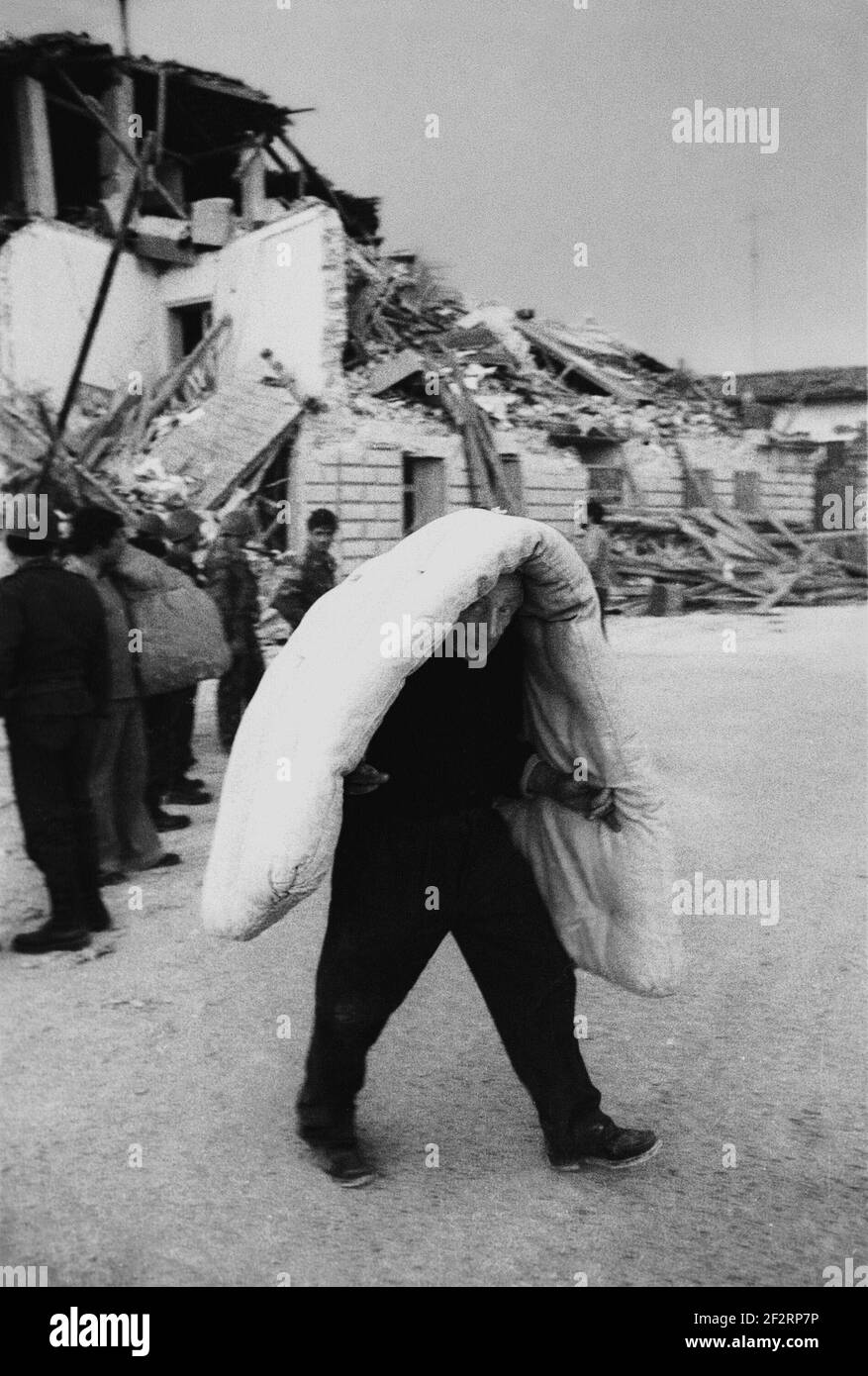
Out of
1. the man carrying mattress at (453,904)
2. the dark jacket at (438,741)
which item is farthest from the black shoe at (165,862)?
the dark jacket at (438,741)

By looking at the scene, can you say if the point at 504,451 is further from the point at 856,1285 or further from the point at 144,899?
the point at 856,1285

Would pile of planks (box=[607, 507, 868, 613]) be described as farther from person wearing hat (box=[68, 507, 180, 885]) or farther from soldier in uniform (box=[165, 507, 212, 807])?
person wearing hat (box=[68, 507, 180, 885])

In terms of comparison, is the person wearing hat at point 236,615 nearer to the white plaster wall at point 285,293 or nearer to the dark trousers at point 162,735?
the dark trousers at point 162,735

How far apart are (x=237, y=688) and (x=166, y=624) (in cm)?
198

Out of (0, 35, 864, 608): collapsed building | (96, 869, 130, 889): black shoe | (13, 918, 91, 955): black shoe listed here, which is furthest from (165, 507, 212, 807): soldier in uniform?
(0, 35, 864, 608): collapsed building

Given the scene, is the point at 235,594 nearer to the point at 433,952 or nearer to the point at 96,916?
the point at 96,916

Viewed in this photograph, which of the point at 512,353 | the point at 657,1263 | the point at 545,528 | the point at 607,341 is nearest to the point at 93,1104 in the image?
the point at 657,1263

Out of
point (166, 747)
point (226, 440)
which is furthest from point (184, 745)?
point (226, 440)

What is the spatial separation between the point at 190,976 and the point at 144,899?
100cm

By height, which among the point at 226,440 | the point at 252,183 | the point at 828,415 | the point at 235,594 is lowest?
the point at 235,594

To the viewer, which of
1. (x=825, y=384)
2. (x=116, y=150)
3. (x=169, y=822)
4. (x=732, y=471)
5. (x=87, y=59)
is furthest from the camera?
(x=825, y=384)

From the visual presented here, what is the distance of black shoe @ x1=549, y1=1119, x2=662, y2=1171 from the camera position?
354 cm

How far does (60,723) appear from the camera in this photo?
5.15 m

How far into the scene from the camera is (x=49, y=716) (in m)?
5.12
